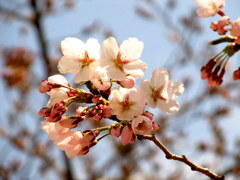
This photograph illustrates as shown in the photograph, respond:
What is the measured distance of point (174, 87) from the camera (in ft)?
4.41

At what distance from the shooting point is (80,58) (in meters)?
1.29

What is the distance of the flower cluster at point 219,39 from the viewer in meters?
1.31

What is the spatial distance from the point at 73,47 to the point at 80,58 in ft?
0.28

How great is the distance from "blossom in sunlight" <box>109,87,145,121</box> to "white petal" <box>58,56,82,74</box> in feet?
0.70

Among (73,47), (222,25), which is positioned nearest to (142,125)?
(73,47)

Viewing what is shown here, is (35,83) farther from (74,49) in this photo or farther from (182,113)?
(74,49)

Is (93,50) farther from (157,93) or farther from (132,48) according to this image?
(157,93)

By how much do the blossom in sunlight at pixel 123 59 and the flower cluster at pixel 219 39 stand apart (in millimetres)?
344

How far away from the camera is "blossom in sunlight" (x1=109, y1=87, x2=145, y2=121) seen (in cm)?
113

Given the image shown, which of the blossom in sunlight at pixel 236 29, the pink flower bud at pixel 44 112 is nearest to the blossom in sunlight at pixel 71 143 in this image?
the pink flower bud at pixel 44 112

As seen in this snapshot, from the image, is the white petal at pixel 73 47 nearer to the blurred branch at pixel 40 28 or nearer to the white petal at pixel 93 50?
the white petal at pixel 93 50

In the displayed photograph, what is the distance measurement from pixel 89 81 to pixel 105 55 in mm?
132

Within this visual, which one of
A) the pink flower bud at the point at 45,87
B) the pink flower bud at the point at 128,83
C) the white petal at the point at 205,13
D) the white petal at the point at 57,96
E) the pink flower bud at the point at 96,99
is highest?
the white petal at the point at 205,13

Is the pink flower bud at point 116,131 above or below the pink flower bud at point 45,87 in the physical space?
below
